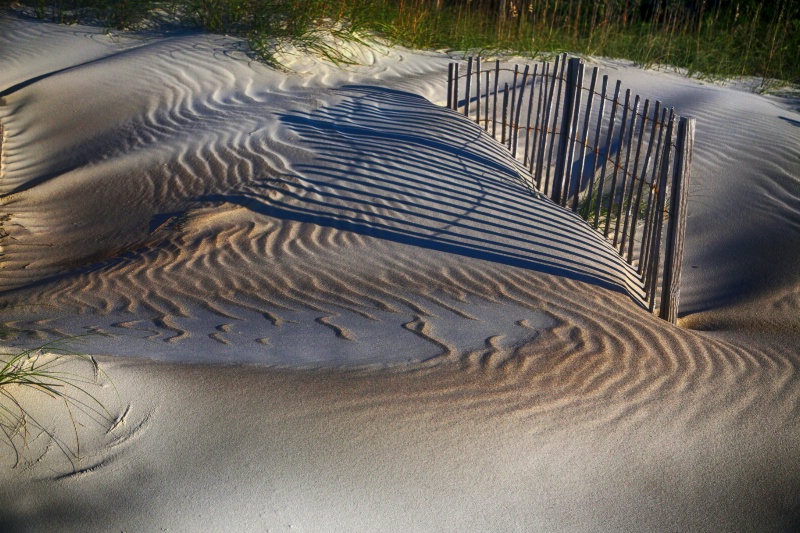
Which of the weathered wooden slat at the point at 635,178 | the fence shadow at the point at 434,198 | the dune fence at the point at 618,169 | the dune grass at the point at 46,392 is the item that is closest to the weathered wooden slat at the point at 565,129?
the dune fence at the point at 618,169

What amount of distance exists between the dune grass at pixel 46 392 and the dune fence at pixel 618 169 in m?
3.38

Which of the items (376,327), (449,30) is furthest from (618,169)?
(449,30)

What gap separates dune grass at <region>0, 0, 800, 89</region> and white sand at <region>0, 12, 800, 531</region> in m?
1.97

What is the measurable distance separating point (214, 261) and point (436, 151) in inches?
93.9

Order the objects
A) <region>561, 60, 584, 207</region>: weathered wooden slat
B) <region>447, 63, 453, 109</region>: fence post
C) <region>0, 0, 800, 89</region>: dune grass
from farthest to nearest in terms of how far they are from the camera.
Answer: <region>0, 0, 800, 89</region>: dune grass < <region>447, 63, 453, 109</region>: fence post < <region>561, 60, 584, 207</region>: weathered wooden slat

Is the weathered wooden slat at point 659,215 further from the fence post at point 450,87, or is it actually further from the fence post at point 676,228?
the fence post at point 450,87

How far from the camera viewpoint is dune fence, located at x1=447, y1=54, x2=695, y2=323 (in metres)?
4.79

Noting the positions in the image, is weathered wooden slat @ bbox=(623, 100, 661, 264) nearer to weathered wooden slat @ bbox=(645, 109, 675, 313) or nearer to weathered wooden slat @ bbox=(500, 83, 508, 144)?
weathered wooden slat @ bbox=(645, 109, 675, 313)

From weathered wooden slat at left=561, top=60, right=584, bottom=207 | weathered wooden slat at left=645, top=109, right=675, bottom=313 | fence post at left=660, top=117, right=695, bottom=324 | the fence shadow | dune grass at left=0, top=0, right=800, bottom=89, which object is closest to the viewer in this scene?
fence post at left=660, top=117, right=695, bottom=324

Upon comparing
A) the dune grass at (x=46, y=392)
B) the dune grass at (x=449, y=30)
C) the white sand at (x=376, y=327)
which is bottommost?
the white sand at (x=376, y=327)

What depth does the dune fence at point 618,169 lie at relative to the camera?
15.7 feet

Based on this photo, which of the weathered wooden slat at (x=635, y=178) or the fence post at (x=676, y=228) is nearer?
the fence post at (x=676, y=228)

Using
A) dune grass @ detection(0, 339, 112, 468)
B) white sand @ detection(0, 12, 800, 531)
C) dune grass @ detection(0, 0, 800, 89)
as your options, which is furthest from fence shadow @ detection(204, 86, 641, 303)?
dune grass @ detection(0, 0, 800, 89)

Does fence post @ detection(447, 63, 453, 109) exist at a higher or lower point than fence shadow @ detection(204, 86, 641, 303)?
higher
